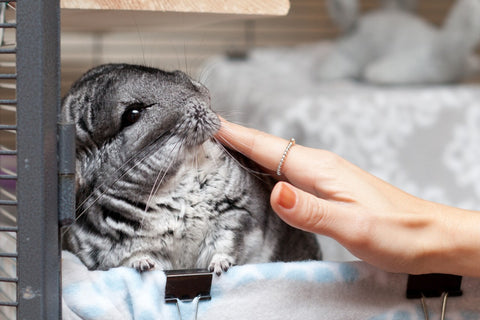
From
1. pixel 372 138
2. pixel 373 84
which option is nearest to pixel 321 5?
pixel 373 84

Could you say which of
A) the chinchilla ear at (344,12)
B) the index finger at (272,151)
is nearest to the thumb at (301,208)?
the index finger at (272,151)

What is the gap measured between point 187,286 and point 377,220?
0.27 metres

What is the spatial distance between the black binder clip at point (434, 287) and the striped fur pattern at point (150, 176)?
27cm

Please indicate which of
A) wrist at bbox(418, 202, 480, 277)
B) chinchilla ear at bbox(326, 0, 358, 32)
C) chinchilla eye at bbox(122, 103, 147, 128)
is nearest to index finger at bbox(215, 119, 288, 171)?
chinchilla eye at bbox(122, 103, 147, 128)

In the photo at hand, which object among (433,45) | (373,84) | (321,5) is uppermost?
(321,5)

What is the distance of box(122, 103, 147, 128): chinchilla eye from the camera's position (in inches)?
36.6

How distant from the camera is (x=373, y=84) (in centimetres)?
267

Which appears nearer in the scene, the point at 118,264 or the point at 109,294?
the point at 109,294

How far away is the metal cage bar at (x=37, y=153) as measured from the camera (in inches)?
27.5

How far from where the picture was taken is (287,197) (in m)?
0.76

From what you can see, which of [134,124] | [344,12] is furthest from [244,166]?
[344,12]

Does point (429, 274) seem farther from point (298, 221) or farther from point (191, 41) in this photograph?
point (191, 41)

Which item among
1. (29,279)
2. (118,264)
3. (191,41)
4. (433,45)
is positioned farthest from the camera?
(191,41)

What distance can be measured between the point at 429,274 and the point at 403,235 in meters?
0.10
